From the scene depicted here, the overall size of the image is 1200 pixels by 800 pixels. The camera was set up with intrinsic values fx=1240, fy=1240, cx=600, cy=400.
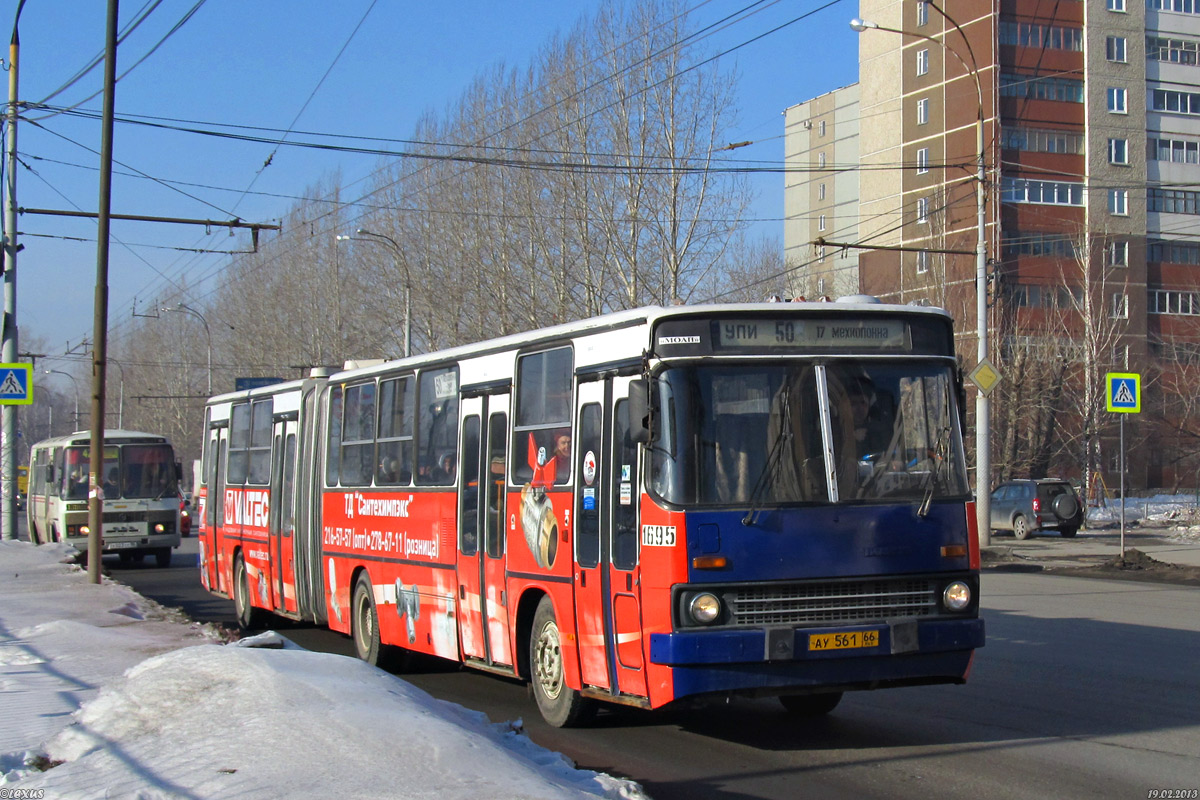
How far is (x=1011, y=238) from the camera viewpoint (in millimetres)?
64438

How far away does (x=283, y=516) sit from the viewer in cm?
1565

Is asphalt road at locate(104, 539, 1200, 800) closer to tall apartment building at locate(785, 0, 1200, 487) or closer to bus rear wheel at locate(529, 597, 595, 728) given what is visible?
bus rear wheel at locate(529, 597, 595, 728)

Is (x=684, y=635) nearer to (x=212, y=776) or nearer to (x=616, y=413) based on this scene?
(x=616, y=413)

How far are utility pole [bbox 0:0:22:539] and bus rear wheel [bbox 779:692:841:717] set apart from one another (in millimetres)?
24306

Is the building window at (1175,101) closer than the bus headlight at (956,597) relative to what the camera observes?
No

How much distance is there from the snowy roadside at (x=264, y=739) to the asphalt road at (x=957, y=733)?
1049 mm

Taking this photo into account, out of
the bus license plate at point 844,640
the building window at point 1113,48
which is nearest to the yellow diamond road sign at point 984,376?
the bus license plate at point 844,640

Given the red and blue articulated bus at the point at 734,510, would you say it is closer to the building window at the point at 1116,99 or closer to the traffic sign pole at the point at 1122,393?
the traffic sign pole at the point at 1122,393

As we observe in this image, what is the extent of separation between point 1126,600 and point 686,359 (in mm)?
12012

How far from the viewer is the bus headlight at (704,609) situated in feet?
24.4

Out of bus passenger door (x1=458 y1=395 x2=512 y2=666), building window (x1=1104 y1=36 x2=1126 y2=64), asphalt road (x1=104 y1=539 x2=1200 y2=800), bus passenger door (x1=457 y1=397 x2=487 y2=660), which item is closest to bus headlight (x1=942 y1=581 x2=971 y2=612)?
asphalt road (x1=104 y1=539 x2=1200 y2=800)

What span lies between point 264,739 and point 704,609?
2.66 metres

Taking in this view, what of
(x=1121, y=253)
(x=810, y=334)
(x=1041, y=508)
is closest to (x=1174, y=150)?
(x=1121, y=253)

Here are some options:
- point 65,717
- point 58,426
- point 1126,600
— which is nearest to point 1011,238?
point 1126,600
